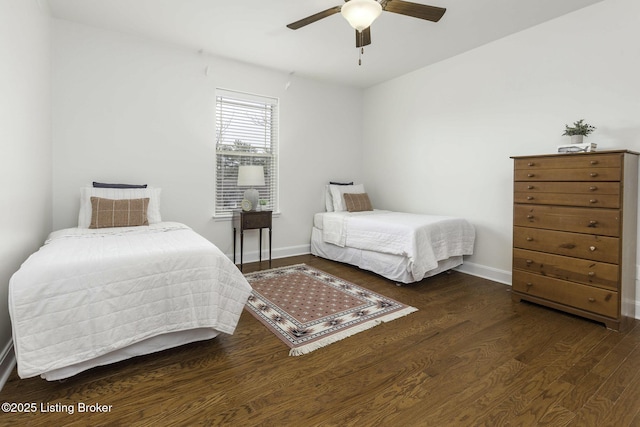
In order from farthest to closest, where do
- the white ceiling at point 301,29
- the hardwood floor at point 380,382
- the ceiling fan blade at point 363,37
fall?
1. the white ceiling at point 301,29
2. the ceiling fan blade at point 363,37
3. the hardwood floor at point 380,382

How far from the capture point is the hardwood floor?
147 centimetres

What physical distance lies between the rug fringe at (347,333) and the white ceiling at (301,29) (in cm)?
259

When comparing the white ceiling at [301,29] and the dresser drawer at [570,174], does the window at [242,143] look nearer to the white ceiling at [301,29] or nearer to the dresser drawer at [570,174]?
the white ceiling at [301,29]

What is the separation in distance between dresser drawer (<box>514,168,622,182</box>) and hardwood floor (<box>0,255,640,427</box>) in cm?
110

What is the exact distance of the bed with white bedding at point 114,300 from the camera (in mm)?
1544

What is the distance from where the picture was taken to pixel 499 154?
11.5 ft

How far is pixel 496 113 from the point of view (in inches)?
138

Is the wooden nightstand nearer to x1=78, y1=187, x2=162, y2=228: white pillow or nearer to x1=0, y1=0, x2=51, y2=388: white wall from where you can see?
x1=78, y1=187, x2=162, y2=228: white pillow

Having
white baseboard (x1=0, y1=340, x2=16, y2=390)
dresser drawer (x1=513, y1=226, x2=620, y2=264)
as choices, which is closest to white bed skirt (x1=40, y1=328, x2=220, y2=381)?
white baseboard (x1=0, y1=340, x2=16, y2=390)

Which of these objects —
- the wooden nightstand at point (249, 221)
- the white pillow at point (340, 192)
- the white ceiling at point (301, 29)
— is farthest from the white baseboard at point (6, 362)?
the white pillow at point (340, 192)

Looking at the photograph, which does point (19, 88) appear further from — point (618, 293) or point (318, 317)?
point (618, 293)

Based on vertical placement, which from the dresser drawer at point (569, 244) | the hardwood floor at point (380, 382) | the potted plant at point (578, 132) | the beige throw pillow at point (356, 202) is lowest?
the hardwood floor at point (380, 382)

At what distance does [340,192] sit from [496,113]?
2147mm

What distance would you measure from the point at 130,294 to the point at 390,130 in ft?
13.2
